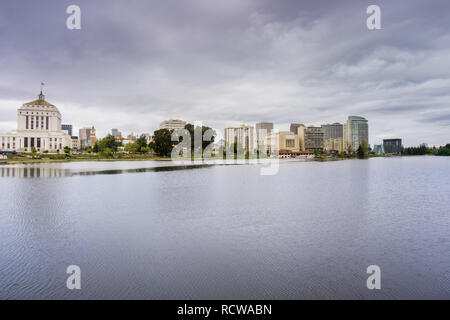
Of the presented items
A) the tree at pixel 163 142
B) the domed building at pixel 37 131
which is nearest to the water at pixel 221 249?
the tree at pixel 163 142

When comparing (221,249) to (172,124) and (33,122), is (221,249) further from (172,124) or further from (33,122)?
(172,124)

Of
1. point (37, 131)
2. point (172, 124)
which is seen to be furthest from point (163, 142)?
point (172, 124)

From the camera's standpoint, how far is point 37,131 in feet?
411

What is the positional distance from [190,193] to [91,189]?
7.31m

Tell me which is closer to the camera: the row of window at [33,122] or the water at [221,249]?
the water at [221,249]

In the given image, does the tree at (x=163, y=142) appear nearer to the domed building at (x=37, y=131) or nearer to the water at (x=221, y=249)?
the domed building at (x=37, y=131)

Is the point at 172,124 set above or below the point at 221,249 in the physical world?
above

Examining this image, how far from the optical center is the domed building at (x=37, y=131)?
388 ft

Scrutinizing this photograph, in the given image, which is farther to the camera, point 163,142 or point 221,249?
point 163,142

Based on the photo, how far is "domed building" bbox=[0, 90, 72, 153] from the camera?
118312 mm

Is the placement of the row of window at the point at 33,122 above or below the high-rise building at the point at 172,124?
below

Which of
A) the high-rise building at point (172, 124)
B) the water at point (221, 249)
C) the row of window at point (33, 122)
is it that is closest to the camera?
the water at point (221, 249)

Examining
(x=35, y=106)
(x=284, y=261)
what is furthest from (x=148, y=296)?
(x=35, y=106)

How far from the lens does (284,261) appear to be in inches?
294
